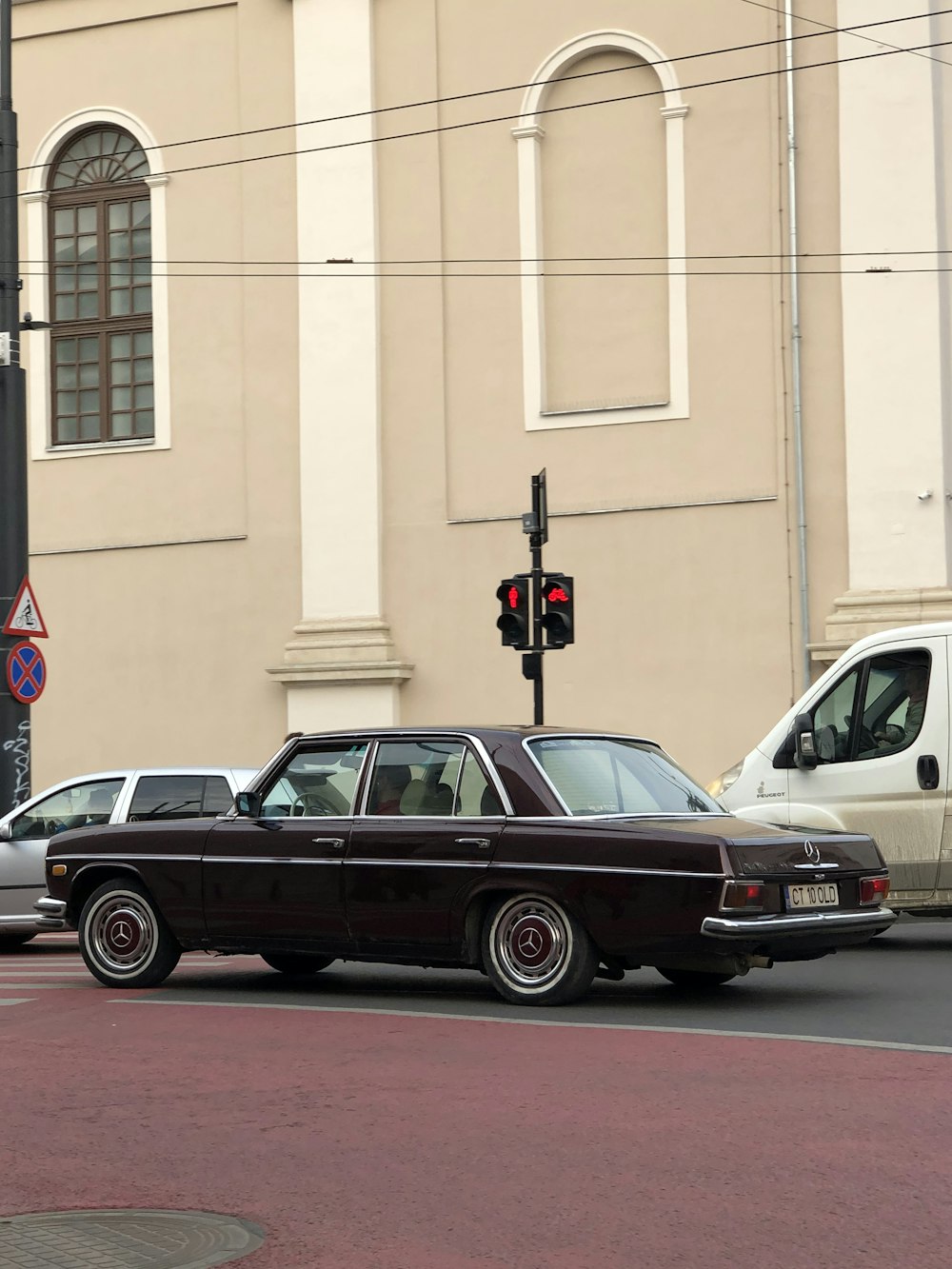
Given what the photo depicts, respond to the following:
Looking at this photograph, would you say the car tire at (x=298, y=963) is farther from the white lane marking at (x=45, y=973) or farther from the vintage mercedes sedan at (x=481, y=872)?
the white lane marking at (x=45, y=973)

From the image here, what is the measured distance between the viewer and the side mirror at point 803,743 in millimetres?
13055

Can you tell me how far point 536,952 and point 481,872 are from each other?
1.67 feet

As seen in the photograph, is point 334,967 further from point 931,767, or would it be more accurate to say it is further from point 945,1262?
point 945,1262

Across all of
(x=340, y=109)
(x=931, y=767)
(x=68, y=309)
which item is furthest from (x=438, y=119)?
(x=931, y=767)

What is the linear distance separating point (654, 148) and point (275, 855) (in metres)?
15.4

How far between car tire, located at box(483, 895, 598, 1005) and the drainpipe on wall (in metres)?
13.1

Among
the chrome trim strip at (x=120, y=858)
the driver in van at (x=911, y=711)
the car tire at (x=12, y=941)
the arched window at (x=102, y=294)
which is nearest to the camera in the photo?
the chrome trim strip at (x=120, y=858)

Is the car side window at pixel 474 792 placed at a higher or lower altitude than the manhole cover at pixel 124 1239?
higher

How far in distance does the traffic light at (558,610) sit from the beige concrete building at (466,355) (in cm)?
512

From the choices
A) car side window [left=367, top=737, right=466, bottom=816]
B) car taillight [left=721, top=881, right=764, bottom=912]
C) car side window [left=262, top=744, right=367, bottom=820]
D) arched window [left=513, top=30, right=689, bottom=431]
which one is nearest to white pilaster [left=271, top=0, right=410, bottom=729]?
arched window [left=513, top=30, right=689, bottom=431]

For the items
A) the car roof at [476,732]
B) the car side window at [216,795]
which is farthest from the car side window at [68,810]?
the car roof at [476,732]

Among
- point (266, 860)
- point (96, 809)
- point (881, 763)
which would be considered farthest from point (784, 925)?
point (96, 809)

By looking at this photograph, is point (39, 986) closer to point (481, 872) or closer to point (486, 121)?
point (481, 872)

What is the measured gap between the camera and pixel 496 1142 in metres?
6.55
